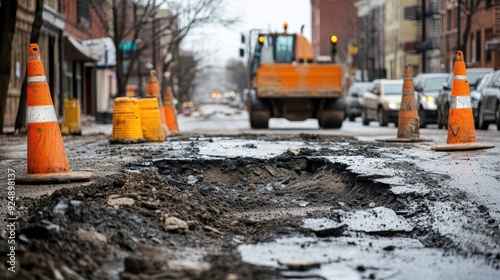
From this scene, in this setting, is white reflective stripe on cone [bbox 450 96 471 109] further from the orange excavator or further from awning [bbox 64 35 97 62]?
awning [bbox 64 35 97 62]

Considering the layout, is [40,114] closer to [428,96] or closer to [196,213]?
[196,213]

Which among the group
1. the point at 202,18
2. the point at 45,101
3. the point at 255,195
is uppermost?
the point at 202,18

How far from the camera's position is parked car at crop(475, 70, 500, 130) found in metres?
21.6

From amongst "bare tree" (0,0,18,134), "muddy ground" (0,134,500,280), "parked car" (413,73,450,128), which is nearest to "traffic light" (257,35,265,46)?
"parked car" (413,73,450,128)

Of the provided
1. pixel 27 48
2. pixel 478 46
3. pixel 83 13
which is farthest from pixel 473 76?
pixel 478 46

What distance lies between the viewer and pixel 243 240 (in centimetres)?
598

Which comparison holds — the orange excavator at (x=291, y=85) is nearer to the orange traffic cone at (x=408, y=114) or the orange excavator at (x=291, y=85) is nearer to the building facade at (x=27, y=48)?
the building facade at (x=27, y=48)

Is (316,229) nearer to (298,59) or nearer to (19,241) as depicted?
(19,241)

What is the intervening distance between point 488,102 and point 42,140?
51.0 ft

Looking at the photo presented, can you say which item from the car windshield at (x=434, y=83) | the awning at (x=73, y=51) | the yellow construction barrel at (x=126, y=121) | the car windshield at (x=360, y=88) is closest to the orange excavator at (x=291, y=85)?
the car windshield at (x=434, y=83)

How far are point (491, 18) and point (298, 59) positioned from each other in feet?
86.3

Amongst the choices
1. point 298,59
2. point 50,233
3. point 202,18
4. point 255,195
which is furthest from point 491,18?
point 50,233

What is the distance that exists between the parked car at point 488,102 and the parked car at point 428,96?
9.68ft

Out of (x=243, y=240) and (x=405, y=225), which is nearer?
(x=243, y=240)
